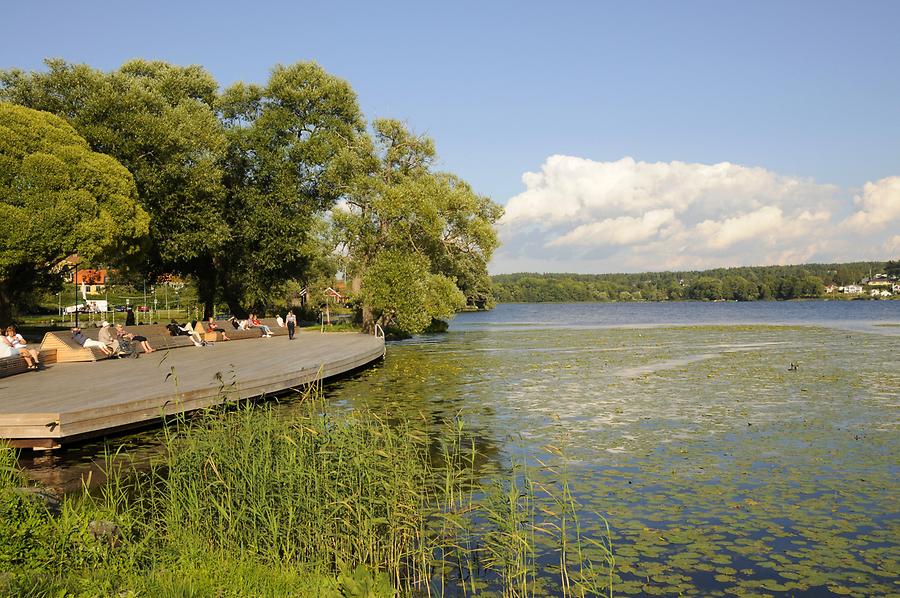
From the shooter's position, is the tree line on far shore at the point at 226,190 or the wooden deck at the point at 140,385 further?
the tree line on far shore at the point at 226,190

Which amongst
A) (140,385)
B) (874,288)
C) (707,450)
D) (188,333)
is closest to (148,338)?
(188,333)

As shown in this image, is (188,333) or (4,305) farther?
(188,333)

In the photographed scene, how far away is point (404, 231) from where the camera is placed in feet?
135

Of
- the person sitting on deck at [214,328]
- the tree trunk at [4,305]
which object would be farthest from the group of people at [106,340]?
the tree trunk at [4,305]

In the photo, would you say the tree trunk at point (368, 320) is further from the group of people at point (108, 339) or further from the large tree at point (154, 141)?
the large tree at point (154, 141)

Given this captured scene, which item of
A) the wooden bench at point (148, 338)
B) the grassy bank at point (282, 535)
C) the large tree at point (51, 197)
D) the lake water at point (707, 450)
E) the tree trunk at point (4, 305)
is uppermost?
the large tree at point (51, 197)

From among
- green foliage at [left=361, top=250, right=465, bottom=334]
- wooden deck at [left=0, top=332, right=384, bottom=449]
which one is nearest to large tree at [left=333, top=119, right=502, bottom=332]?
green foliage at [left=361, top=250, right=465, bottom=334]

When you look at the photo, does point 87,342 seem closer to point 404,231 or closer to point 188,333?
point 188,333

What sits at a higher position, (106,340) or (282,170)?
(282,170)

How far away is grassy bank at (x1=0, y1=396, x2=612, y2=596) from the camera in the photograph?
6.22 m

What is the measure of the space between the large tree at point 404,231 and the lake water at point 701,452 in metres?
10.5

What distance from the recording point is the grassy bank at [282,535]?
245 inches

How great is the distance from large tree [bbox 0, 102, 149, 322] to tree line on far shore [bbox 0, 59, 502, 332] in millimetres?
57

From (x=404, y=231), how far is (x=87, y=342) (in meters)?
20.0
